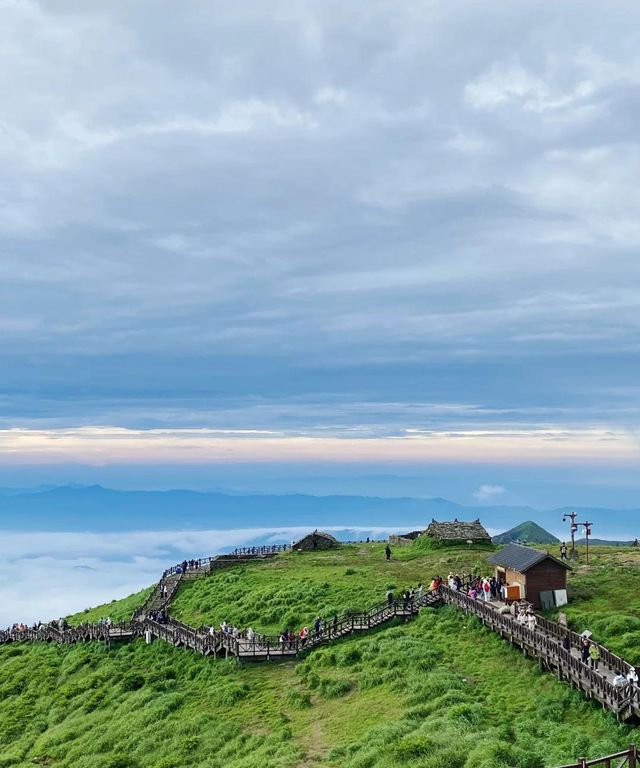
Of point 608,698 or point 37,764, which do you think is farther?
point 37,764

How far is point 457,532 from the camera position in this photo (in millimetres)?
81812

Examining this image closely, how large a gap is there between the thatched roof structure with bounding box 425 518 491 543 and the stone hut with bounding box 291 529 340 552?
480 inches

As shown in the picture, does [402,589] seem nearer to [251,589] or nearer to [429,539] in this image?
[251,589]

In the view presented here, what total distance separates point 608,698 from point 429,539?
165 feet

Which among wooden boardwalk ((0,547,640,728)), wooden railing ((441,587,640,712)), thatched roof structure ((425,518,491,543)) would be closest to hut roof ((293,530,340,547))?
thatched roof structure ((425,518,491,543))

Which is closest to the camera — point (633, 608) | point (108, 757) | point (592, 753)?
point (592, 753)

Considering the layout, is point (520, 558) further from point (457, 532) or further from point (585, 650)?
point (457, 532)

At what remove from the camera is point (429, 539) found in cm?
8044

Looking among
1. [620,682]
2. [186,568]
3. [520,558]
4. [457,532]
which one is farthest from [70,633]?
[620,682]

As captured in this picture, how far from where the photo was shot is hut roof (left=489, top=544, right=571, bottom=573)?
154ft

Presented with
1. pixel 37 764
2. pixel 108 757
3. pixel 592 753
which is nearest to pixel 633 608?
pixel 592 753

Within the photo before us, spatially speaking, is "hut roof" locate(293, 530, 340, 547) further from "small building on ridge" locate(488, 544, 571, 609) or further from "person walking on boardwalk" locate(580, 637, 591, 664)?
"person walking on boardwalk" locate(580, 637, 591, 664)

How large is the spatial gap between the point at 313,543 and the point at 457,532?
17.5m

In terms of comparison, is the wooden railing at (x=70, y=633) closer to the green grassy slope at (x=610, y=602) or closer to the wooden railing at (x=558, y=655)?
the wooden railing at (x=558, y=655)
